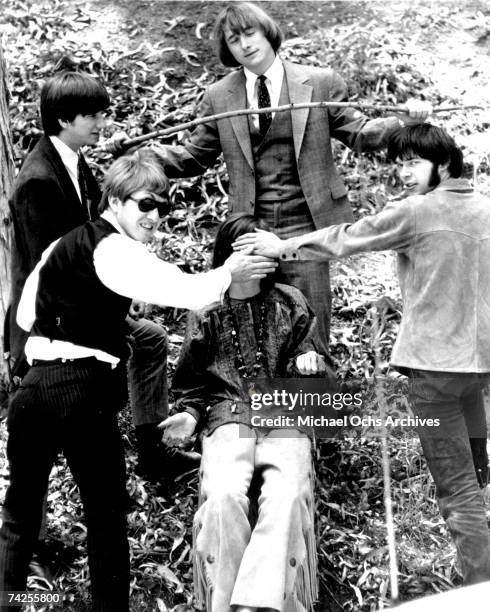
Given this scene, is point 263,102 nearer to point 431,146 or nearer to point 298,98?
point 298,98

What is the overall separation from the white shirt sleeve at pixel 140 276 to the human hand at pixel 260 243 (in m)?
0.47

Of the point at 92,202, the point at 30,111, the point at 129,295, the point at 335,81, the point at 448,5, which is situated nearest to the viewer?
the point at 129,295

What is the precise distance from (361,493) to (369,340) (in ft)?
2.82

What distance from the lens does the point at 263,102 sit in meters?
3.66

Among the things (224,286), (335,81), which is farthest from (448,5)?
(224,286)

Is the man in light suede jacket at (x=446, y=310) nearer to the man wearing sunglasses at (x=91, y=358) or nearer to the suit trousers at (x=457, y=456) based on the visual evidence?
the suit trousers at (x=457, y=456)

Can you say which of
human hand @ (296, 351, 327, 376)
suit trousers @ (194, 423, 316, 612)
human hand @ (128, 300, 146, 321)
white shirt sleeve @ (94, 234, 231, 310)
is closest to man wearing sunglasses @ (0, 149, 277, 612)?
white shirt sleeve @ (94, 234, 231, 310)

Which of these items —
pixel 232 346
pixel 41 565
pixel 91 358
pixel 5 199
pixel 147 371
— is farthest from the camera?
pixel 5 199

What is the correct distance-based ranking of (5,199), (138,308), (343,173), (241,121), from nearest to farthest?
(241,121) → (5,199) → (138,308) → (343,173)

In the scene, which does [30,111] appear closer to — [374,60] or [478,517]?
[374,60]

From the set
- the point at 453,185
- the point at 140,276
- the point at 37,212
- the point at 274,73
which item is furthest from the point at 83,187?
the point at 453,185

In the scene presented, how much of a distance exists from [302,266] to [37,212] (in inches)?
42.1

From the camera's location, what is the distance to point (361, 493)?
3729mm

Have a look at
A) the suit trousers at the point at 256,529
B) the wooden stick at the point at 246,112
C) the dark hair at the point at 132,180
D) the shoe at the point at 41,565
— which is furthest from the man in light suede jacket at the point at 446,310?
the shoe at the point at 41,565
